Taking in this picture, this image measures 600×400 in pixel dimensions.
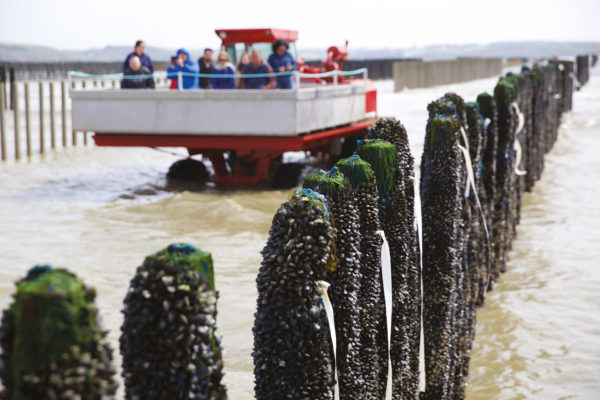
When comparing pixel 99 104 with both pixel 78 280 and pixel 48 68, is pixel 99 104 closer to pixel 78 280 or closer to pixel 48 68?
pixel 78 280

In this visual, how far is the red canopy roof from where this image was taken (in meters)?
14.7

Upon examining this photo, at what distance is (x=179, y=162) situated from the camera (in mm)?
14547

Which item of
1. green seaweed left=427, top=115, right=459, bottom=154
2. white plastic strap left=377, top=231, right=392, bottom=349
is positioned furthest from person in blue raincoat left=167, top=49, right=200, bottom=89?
white plastic strap left=377, top=231, right=392, bottom=349

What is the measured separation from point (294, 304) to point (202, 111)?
9851 mm

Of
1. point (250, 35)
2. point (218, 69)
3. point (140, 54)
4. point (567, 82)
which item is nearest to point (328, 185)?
point (218, 69)

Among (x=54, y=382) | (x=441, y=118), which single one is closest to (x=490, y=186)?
(x=441, y=118)

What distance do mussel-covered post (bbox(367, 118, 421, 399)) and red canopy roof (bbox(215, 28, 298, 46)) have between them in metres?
11.4

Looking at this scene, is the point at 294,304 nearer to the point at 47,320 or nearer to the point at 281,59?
the point at 47,320

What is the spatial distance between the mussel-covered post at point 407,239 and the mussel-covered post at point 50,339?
87.2 inches

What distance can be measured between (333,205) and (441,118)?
1.87 m

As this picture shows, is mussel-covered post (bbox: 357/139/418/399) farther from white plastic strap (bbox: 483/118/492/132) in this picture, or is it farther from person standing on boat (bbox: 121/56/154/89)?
person standing on boat (bbox: 121/56/154/89)

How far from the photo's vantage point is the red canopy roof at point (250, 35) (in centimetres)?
1467

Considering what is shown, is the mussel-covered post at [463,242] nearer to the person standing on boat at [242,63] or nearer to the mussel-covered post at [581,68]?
the person standing on boat at [242,63]

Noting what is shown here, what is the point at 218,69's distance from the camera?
13.2 m
